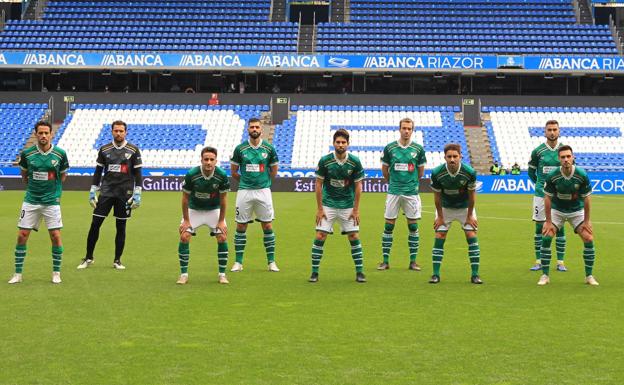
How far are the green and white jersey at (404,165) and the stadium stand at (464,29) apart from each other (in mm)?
38233

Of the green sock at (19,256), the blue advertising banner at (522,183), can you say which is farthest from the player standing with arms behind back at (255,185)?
the blue advertising banner at (522,183)

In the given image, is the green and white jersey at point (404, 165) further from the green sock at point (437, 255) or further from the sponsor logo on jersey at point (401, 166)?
the green sock at point (437, 255)

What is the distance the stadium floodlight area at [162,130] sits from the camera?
4556 cm

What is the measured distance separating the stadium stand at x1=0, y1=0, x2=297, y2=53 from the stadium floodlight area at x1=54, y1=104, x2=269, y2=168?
3.94 metres

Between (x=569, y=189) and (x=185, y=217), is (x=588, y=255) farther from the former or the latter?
(x=185, y=217)

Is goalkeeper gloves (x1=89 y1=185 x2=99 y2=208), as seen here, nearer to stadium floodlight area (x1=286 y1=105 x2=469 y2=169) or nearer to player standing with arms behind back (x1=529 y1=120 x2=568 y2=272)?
player standing with arms behind back (x1=529 y1=120 x2=568 y2=272)

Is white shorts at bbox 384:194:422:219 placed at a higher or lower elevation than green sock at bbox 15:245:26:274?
higher

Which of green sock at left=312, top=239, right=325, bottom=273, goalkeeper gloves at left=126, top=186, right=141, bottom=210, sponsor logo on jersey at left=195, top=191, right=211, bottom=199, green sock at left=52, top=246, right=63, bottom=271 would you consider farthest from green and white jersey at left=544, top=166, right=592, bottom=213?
green sock at left=52, top=246, right=63, bottom=271

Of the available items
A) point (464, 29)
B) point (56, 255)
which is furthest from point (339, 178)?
point (464, 29)

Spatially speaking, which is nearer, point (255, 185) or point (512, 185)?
point (255, 185)

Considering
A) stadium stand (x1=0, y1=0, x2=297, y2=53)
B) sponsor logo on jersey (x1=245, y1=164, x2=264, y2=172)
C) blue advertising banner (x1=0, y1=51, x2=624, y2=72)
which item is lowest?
sponsor logo on jersey (x1=245, y1=164, x2=264, y2=172)

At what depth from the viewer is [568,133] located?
47656 mm

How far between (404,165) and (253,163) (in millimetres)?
2541

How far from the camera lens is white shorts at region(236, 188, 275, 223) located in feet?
44.0
